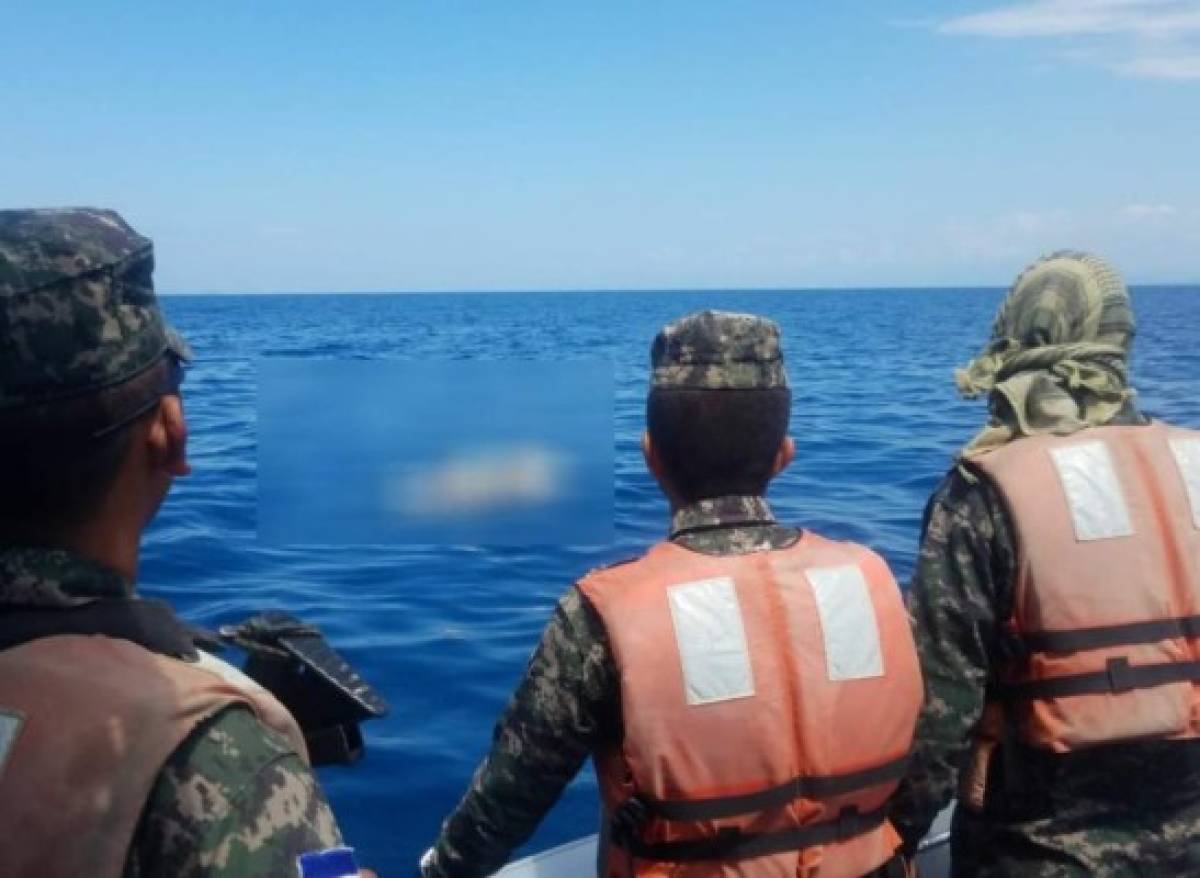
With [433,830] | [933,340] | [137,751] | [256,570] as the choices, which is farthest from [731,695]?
[933,340]

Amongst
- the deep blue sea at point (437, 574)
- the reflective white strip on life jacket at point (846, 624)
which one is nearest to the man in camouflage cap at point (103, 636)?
the reflective white strip on life jacket at point (846, 624)

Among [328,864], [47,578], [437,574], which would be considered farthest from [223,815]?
[437,574]

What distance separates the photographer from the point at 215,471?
43.0 ft

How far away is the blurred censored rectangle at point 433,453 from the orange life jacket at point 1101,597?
4.67 feet

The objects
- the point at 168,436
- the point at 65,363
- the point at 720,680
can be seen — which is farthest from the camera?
the point at 720,680

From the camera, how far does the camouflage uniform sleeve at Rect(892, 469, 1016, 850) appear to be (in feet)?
10.2

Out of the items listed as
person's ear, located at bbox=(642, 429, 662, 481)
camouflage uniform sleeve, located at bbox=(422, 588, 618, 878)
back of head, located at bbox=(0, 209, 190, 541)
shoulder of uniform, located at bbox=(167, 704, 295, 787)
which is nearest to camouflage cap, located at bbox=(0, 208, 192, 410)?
back of head, located at bbox=(0, 209, 190, 541)

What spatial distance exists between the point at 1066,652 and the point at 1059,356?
778mm

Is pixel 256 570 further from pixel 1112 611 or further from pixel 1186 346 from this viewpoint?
pixel 1186 346

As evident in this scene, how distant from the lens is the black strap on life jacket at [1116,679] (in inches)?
120

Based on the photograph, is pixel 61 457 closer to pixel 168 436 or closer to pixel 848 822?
pixel 168 436

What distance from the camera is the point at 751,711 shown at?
270cm

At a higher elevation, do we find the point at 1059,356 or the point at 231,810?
the point at 1059,356

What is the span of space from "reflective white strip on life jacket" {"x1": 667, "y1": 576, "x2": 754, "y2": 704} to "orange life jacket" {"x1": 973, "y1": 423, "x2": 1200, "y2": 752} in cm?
83
